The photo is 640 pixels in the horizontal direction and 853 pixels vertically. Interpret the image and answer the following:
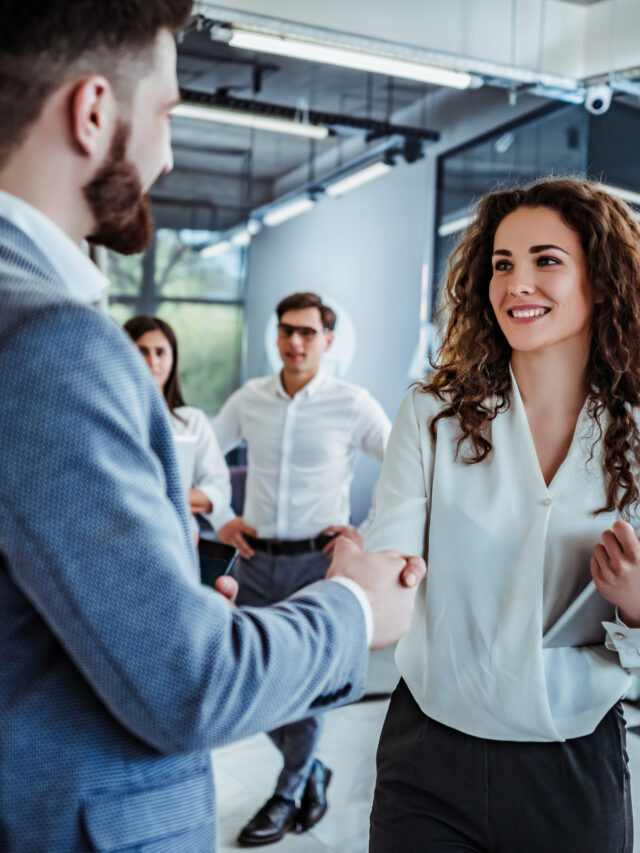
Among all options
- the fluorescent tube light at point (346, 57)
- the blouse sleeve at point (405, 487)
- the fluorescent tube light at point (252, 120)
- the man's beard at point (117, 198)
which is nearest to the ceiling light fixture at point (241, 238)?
the fluorescent tube light at point (252, 120)

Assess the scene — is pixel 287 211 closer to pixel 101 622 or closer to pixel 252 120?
pixel 252 120

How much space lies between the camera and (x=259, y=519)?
439 cm

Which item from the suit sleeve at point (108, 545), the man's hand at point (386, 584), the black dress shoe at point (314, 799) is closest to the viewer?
the suit sleeve at point (108, 545)

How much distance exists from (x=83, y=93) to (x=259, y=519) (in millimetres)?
3591

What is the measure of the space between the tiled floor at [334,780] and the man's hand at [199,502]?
119 cm

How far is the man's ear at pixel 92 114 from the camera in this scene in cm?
88

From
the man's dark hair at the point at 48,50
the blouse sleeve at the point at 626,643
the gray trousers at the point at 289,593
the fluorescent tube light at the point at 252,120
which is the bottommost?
the gray trousers at the point at 289,593

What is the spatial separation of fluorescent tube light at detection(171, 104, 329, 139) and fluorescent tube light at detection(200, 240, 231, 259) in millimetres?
937

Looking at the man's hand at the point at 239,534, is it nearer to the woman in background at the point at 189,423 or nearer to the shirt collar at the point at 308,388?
the woman in background at the point at 189,423

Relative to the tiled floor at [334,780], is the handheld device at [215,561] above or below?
above

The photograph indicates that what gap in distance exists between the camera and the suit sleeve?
0.79 meters

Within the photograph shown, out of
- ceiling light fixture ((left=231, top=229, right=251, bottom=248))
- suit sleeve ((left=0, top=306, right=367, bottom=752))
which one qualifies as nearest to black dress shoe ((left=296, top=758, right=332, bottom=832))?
suit sleeve ((left=0, top=306, right=367, bottom=752))

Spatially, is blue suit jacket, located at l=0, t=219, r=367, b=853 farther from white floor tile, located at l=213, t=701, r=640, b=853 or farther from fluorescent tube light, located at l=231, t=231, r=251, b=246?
fluorescent tube light, located at l=231, t=231, r=251, b=246

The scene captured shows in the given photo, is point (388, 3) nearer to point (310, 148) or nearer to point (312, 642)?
point (310, 148)
